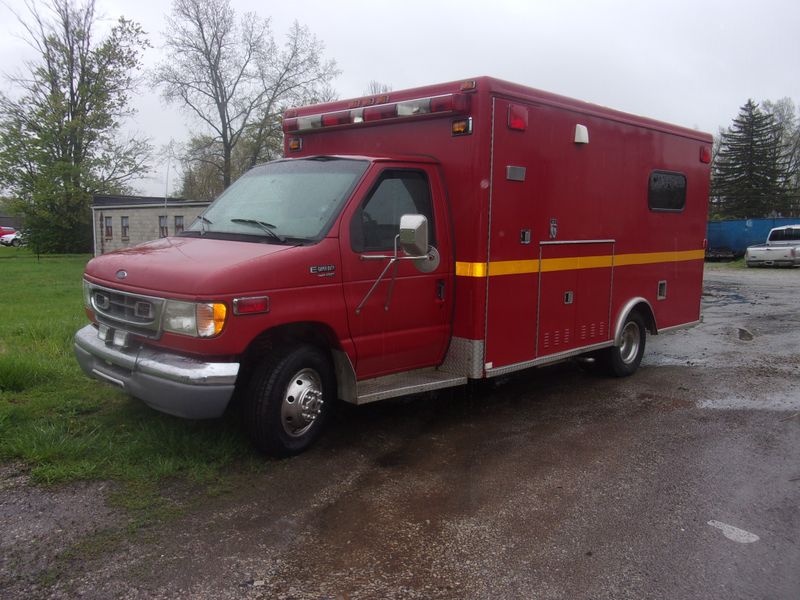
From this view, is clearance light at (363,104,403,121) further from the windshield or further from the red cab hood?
the red cab hood

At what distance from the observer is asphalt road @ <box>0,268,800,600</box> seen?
3.30 metres

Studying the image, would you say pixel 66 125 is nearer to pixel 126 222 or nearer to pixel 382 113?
pixel 126 222

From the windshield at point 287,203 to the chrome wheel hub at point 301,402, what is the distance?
97 cm

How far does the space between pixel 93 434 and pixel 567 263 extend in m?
4.34

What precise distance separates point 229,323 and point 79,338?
1677mm

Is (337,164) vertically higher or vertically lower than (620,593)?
higher

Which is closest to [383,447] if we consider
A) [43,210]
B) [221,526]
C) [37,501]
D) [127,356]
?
[221,526]

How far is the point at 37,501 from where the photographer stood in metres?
4.01

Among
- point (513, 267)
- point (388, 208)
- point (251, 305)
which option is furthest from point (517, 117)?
point (251, 305)

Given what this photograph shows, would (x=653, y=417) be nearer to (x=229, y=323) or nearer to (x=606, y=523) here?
(x=606, y=523)

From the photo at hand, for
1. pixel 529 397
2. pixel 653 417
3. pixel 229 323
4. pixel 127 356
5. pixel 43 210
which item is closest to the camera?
pixel 229 323

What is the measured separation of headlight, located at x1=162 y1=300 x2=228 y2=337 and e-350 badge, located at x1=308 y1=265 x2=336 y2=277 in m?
0.70

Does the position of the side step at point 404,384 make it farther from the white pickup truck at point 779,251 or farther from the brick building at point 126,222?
the brick building at point 126,222

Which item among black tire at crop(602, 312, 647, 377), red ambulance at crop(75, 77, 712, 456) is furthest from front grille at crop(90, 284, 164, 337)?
black tire at crop(602, 312, 647, 377)
